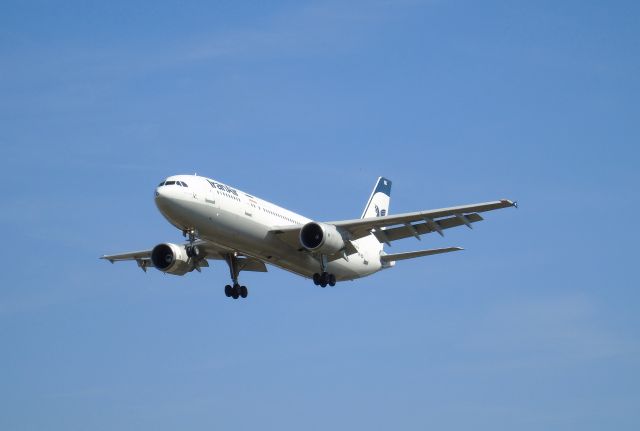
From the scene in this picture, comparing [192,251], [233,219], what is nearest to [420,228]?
[233,219]

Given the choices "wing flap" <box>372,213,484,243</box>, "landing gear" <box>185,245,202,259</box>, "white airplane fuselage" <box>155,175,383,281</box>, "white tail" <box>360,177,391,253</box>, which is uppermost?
"white tail" <box>360,177,391,253</box>

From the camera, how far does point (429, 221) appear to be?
54.3 meters

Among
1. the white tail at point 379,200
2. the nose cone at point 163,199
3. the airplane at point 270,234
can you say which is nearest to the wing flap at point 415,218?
the airplane at point 270,234

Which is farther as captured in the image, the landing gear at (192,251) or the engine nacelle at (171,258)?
the engine nacelle at (171,258)

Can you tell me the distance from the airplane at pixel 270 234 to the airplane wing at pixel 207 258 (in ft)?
0.18

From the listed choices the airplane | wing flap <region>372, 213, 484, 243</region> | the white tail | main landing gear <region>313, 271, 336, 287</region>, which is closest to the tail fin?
the white tail

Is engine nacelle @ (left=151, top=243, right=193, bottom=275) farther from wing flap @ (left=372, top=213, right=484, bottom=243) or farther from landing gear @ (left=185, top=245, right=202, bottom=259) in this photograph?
wing flap @ (left=372, top=213, right=484, bottom=243)

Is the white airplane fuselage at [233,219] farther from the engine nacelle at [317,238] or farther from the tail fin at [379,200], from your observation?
the tail fin at [379,200]

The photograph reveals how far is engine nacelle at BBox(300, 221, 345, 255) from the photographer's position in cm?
5328

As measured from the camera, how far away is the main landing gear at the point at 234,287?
58.7 metres

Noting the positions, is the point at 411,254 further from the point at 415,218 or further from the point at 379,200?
the point at 379,200

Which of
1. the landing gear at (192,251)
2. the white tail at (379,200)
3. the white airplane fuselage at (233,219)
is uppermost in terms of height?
the white tail at (379,200)

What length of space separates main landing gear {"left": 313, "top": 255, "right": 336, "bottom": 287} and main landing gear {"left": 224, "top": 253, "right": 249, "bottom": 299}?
14.4ft

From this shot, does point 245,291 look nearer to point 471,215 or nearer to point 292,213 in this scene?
point 292,213
